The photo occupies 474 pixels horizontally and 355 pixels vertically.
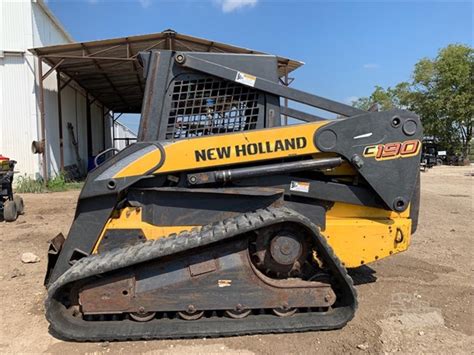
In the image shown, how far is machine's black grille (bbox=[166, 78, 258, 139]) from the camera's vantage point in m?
3.67

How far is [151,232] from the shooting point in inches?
142

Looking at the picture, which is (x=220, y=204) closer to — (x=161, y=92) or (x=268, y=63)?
(x=161, y=92)

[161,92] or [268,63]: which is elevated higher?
[268,63]

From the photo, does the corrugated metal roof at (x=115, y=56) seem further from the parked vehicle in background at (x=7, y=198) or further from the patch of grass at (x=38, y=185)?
the parked vehicle in background at (x=7, y=198)

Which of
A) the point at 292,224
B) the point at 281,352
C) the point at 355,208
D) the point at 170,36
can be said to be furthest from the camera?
the point at 170,36

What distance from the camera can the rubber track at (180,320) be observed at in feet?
10.4

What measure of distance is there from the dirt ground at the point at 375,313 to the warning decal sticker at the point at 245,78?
2.11 meters

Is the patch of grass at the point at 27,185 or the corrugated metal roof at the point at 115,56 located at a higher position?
the corrugated metal roof at the point at 115,56

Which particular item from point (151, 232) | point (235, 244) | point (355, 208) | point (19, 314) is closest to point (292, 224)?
point (235, 244)

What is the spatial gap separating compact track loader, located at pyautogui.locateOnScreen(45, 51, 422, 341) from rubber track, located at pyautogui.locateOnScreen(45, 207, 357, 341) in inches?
0.4

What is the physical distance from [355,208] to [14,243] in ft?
17.4

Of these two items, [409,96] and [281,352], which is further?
[409,96]

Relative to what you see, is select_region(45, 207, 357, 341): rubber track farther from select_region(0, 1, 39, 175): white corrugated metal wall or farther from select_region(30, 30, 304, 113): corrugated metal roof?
select_region(0, 1, 39, 175): white corrugated metal wall

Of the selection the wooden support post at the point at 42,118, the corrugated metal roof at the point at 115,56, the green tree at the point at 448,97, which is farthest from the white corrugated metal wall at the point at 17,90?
the green tree at the point at 448,97
